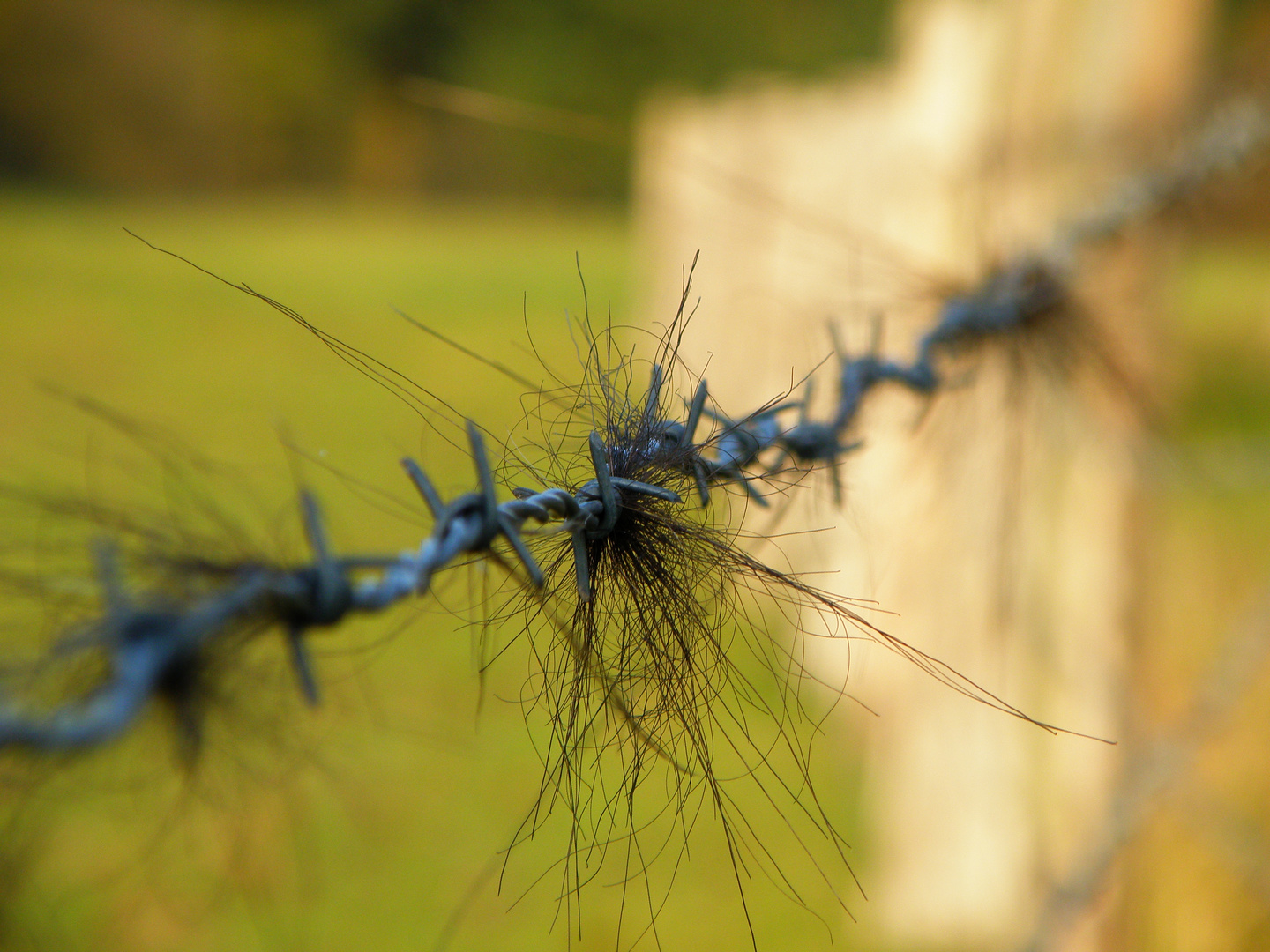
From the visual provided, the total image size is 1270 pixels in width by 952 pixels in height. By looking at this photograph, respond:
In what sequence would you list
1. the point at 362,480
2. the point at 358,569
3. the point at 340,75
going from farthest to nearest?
the point at 340,75
the point at 362,480
the point at 358,569

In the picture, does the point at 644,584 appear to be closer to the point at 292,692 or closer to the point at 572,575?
the point at 572,575

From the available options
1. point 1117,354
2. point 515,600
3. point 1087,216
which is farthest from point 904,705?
point 515,600

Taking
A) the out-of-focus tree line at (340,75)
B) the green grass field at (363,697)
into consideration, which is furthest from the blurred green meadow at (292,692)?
the out-of-focus tree line at (340,75)

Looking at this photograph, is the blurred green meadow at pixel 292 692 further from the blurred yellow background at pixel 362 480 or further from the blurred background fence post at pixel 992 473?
the blurred background fence post at pixel 992 473

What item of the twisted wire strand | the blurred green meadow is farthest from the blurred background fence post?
the blurred green meadow

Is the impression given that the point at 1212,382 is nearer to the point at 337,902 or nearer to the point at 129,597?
the point at 337,902

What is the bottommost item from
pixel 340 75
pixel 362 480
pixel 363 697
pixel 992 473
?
pixel 363 697

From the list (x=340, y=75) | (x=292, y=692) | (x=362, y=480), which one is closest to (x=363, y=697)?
(x=292, y=692)

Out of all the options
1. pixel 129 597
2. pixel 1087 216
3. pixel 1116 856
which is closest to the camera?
pixel 129 597
